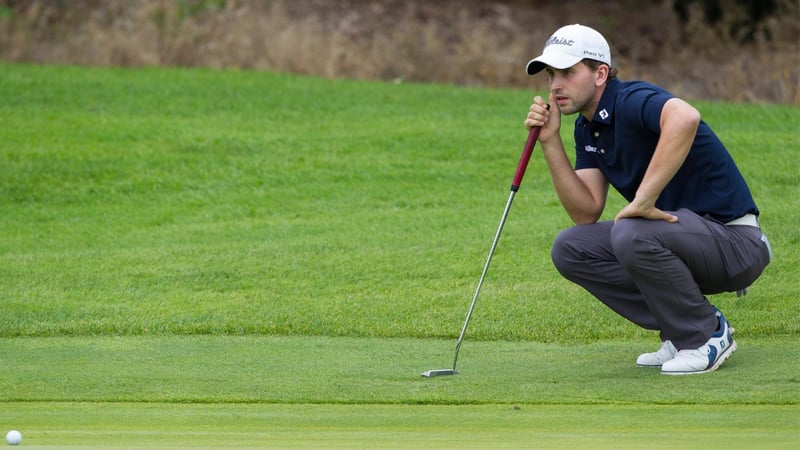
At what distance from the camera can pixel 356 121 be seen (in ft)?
40.1

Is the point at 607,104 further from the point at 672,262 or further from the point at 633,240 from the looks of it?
the point at 672,262

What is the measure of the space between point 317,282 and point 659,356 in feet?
9.51

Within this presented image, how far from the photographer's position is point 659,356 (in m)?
5.09

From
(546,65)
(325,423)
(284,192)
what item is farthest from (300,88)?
(325,423)

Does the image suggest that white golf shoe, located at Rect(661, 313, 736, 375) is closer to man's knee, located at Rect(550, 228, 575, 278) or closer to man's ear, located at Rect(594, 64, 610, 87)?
man's knee, located at Rect(550, 228, 575, 278)

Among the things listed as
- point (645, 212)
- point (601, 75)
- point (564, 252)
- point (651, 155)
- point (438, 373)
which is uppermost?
point (601, 75)

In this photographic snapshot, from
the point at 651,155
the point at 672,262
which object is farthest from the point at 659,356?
the point at 651,155

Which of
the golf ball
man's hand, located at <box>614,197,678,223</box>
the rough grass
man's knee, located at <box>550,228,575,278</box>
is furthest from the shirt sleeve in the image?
the golf ball

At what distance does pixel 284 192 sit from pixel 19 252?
230 centimetres

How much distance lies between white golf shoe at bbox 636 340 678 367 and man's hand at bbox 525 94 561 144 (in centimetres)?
99

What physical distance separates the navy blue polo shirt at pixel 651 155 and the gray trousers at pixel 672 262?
10 cm

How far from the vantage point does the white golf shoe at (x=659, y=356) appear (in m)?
5.05

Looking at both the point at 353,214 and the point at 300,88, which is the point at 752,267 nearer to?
the point at 353,214

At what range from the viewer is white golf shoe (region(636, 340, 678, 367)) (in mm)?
5051
